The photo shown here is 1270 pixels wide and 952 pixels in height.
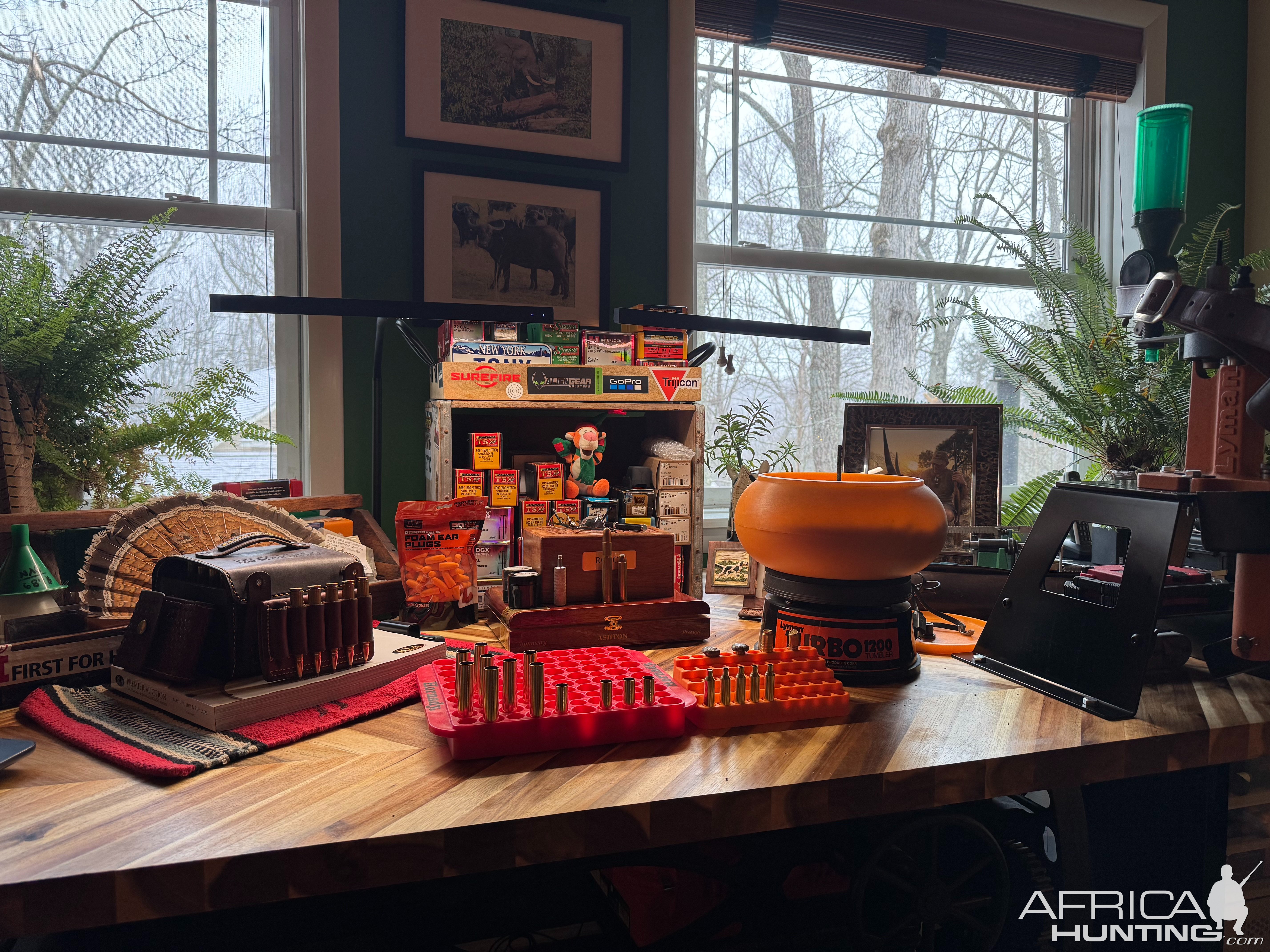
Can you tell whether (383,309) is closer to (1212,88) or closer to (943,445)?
(943,445)

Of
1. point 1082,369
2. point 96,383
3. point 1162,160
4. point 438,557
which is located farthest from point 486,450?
point 1082,369

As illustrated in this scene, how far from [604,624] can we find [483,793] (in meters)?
0.46

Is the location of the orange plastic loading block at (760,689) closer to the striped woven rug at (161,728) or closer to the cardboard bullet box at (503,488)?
the striped woven rug at (161,728)

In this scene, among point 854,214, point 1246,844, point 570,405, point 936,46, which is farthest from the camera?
point 854,214

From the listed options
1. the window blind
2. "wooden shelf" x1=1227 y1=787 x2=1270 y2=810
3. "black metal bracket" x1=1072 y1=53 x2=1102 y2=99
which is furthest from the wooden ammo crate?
"black metal bracket" x1=1072 y1=53 x2=1102 y2=99

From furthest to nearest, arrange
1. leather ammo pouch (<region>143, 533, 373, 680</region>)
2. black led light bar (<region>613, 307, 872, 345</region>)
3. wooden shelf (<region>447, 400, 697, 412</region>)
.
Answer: wooden shelf (<region>447, 400, 697, 412</region>) → black led light bar (<region>613, 307, 872, 345</region>) → leather ammo pouch (<region>143, 533, 373, 680</region>)

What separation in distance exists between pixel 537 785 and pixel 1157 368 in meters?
Result: 2.43

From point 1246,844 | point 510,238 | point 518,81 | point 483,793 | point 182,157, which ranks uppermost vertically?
point 518,81

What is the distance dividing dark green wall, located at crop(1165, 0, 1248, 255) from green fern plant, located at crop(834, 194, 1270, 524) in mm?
293

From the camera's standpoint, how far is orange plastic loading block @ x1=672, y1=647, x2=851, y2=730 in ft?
3.20

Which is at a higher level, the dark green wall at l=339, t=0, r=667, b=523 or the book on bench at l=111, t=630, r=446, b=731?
the dark green wall at l=339, t=0, r=667, b=523

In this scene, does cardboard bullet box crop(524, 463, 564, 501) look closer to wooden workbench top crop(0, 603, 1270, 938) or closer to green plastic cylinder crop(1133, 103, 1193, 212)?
wooden workbench top crop(0, 603, 1270, 938)

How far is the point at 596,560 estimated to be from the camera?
1.26 meters

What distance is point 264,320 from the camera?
220 cm
